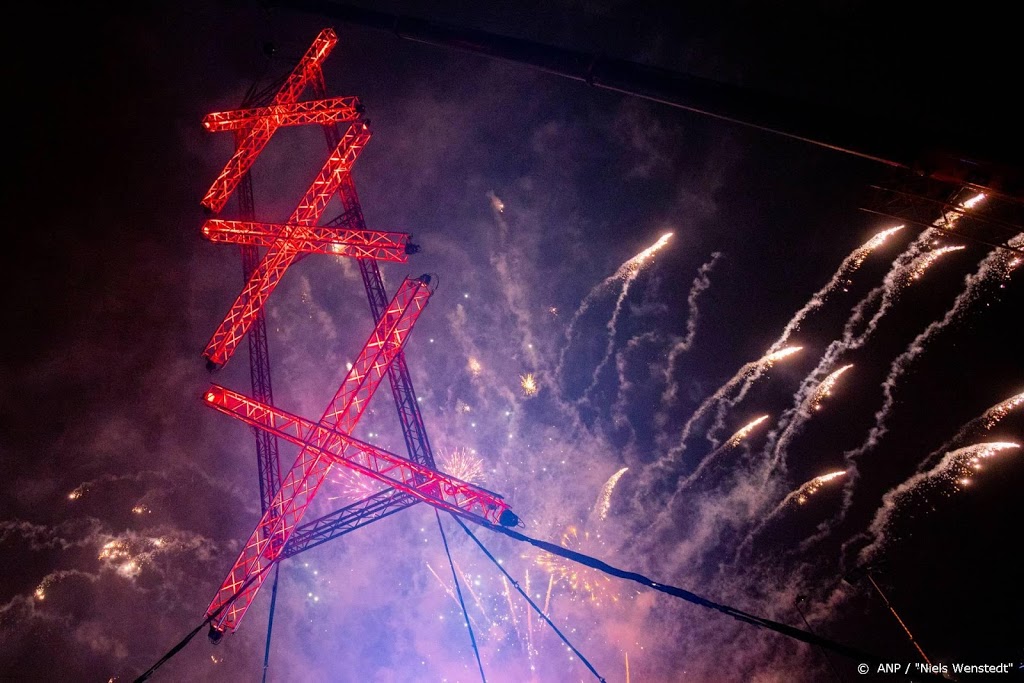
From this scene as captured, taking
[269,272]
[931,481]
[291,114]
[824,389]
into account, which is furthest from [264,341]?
[931,481]

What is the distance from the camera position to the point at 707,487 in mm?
21703

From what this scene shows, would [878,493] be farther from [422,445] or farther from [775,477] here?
[422,445]

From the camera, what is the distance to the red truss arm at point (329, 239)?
7590 mm

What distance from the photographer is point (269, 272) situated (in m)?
7.83

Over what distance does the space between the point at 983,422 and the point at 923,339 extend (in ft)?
12.3

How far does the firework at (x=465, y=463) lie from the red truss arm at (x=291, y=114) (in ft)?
46.6

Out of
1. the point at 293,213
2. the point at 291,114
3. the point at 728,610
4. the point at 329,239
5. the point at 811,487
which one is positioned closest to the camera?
the point at 728,610

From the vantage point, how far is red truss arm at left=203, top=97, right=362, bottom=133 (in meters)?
8.70

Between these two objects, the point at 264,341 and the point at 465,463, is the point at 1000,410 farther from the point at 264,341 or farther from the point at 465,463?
the point at 264,341

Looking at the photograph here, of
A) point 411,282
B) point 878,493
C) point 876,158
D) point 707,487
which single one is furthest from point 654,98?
point 878,493

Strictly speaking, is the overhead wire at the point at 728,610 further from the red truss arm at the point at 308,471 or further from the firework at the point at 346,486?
the firework at the point at 346,486

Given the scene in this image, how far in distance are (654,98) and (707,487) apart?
66.1 feet

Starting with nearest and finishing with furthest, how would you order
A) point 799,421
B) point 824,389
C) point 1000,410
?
point 1000,410
point 824,389
point 799,421

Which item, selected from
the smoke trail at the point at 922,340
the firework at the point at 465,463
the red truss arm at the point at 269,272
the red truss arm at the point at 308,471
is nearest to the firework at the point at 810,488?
the smoke trail at the point at 922,340
